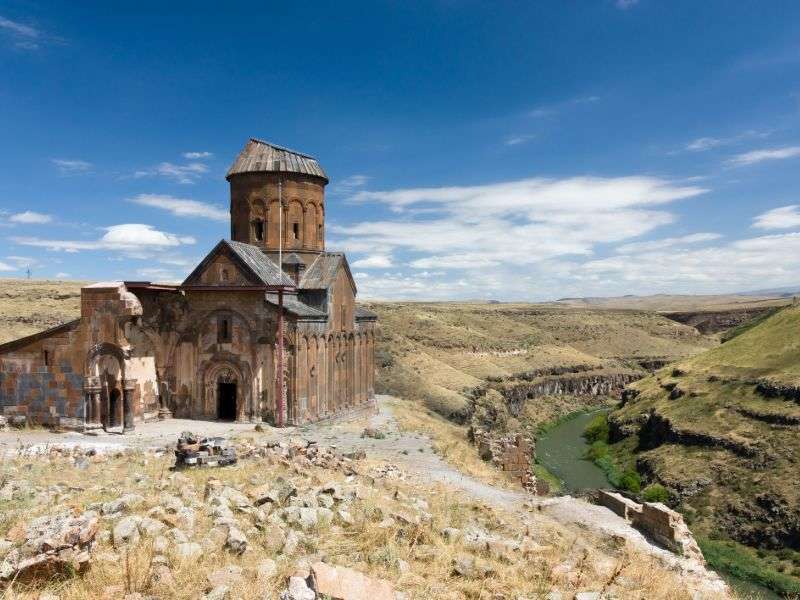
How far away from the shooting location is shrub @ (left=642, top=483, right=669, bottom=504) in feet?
94.1

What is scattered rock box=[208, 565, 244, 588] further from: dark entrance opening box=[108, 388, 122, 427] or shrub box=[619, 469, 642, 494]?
shrub box=[619, 469, 642, 494]

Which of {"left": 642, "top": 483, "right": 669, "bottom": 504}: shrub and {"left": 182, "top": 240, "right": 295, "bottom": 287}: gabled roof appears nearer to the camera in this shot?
{"left": 182, "top": 240, "right": 295, "bottom": 287}: gabled roof

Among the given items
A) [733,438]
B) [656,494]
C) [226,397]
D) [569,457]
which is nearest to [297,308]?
[226,397]

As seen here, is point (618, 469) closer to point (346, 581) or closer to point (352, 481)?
point (352, 481)

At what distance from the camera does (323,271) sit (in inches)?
1042

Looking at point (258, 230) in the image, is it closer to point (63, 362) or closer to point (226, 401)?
point (226, 401)

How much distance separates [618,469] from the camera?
34.5 meters

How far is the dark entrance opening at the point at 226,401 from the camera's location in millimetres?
23750

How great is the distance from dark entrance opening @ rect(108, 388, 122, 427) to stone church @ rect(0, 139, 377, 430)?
38mm

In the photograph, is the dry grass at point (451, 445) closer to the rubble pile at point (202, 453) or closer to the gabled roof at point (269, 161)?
the rubble pile at point (202, 453)

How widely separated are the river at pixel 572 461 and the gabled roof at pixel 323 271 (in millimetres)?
13973

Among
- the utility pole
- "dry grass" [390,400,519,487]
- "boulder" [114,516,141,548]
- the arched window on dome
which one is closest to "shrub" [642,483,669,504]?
"dry grass" [390,400,519,487]

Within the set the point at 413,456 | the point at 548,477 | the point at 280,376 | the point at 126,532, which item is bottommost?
the point at 548,477

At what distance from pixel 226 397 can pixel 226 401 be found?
15 cm
